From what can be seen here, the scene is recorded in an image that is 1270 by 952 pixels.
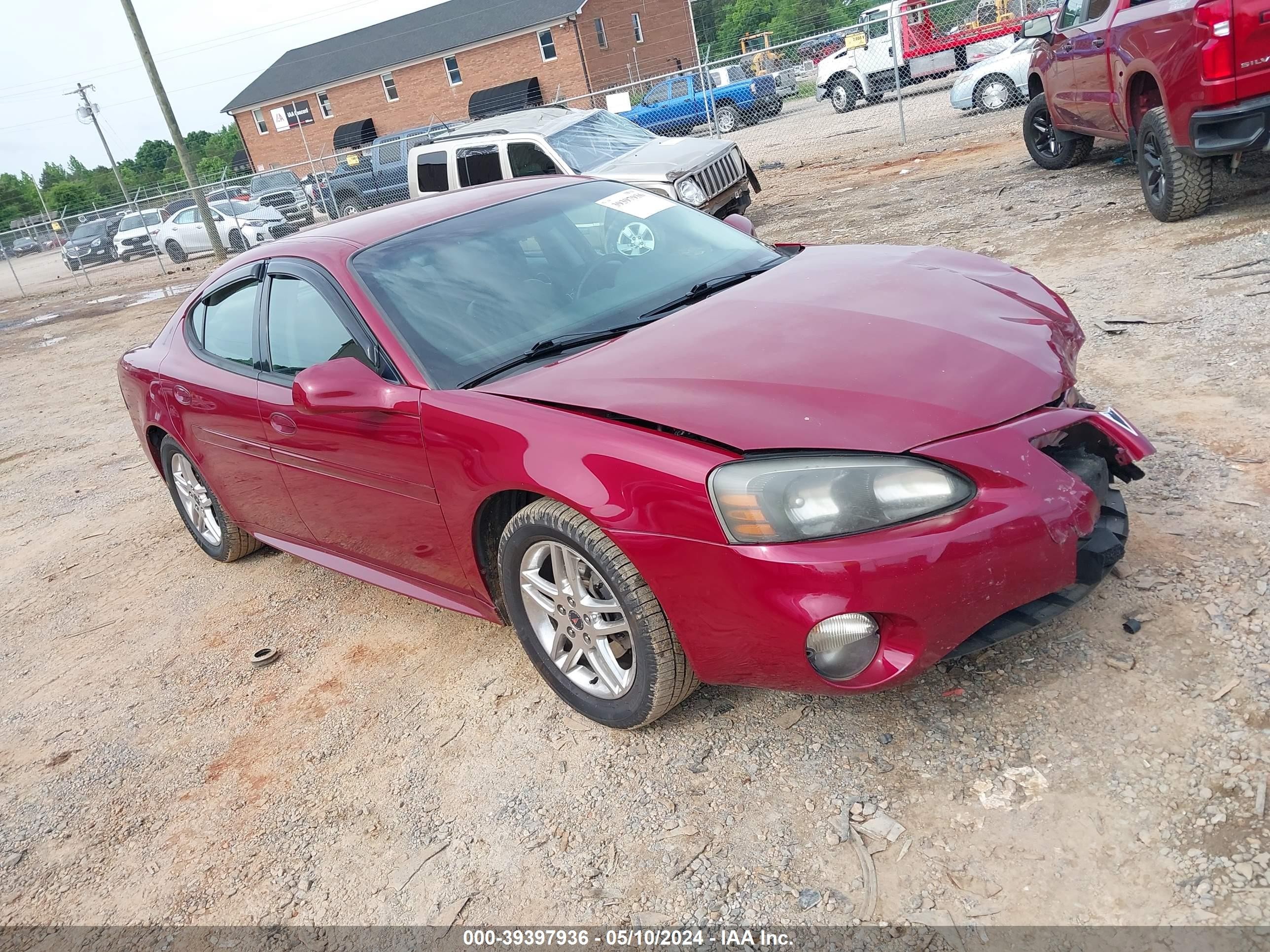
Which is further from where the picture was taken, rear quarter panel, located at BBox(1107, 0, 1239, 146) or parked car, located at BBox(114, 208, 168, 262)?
parked car, located at BBox(114, 208, 168, 262)

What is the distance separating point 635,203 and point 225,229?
22.3 m

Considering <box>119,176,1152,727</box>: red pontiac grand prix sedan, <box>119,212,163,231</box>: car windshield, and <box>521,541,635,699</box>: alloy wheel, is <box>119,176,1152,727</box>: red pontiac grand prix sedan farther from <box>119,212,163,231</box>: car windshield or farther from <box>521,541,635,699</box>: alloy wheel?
<box>119,212,163,231</box>: car windshield

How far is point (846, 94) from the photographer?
22.0 meters

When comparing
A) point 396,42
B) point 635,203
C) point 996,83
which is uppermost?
point 396,42

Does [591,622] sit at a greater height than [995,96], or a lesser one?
lesser

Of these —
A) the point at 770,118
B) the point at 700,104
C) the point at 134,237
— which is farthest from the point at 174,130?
the point at 770,118

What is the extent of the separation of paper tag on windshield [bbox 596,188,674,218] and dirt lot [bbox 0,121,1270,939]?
1815 millimetres

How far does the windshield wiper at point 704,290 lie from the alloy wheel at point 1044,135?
7.44 meters

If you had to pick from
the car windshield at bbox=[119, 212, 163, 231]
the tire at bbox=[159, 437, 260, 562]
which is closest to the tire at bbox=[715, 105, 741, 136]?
the car windshield at bbox=[119, 212, 163, 231]

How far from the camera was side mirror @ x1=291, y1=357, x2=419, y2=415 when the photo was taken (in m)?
3.01

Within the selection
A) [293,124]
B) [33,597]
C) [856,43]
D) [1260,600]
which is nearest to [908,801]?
[1260,600]

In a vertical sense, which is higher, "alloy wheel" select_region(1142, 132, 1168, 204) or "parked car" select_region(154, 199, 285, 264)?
"parked car" select_region(154, 199, 285, 264)

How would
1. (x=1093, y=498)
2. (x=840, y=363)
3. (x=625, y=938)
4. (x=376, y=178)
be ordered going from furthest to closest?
(x=376, y=178) → (x=840, y=363) → (x=1093, y=498) → (x=625, y=938)

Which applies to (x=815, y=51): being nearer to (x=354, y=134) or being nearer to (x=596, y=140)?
(x=354, y=134)
